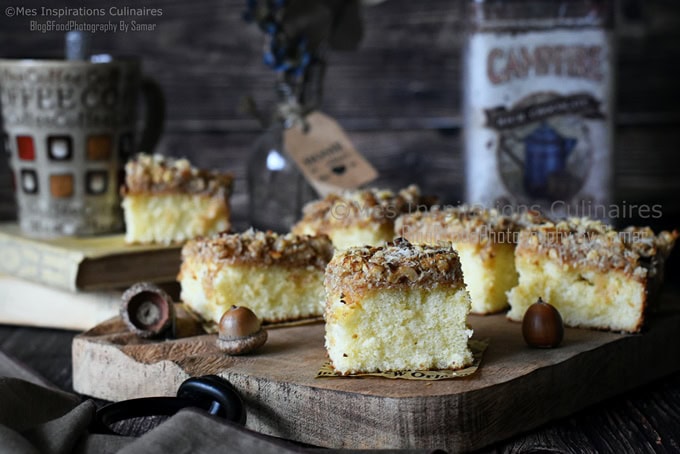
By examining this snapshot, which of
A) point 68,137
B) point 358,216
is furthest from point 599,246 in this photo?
point 68,137

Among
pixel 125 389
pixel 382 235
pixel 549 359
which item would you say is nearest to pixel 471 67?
pixel 382 235

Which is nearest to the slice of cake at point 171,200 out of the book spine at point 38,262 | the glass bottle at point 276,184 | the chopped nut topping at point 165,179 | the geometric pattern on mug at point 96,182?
the chopped nut topping at point 165,179

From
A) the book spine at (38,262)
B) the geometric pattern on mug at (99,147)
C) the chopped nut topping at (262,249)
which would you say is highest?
the geometric pattern on mug at (99,147)

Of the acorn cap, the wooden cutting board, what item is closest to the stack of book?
the wooden cutting board

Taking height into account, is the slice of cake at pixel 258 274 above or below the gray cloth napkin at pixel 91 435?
→ above

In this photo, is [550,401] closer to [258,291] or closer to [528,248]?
[528,248]

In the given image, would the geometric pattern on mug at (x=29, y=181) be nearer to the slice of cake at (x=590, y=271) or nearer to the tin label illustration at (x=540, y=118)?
the tin label illustration at (x=540, y=118)

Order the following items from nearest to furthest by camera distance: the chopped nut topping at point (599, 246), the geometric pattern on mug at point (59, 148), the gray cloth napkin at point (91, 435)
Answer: the gray cloth napkin at point (91, 435)
the chopped nut topping at point (599, 246)
the geometric pattern on mug at point (59, 148)

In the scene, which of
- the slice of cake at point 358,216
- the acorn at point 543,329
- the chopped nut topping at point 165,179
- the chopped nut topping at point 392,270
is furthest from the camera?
the chopped nut topping at point 165,179
